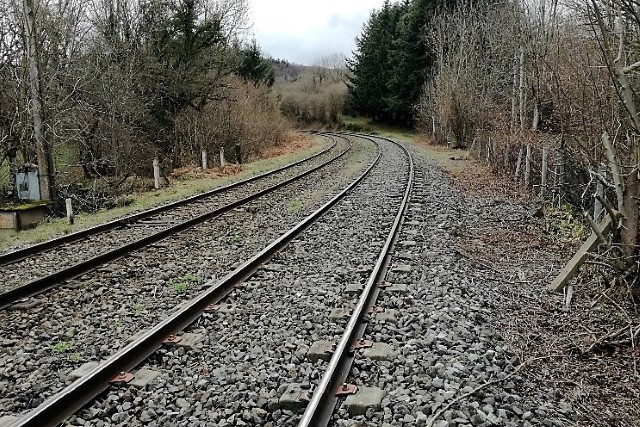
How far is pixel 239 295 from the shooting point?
7.12m

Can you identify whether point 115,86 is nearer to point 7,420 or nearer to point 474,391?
point 7,420

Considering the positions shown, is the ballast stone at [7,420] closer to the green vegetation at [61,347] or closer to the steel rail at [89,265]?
the green vegetation at [61,347]

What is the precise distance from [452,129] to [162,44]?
17.8m

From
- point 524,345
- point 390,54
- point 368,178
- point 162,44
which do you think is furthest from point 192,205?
point 390,54

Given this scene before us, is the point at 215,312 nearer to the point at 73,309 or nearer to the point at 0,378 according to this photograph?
the point at 73,309

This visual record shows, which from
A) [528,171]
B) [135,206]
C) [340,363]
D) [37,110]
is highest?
[37,110]

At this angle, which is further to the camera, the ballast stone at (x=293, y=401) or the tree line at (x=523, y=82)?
the tree line at (x=523, y=82)

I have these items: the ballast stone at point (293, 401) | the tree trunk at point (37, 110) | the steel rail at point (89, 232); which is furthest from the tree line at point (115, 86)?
the ballast stone at point (293, 401)

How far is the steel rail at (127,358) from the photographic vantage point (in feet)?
13.7

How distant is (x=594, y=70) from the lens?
923 centimetres

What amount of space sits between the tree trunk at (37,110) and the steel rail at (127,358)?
8.39m

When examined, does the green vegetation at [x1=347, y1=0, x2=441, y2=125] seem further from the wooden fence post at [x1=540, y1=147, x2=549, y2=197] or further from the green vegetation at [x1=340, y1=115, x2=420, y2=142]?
the wooden fence post at [x1=540, y1=147, x2=549, y2=197]

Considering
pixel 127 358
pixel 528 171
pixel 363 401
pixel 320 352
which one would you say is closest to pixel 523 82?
pixel 528 171

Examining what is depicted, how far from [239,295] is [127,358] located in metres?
2.16
